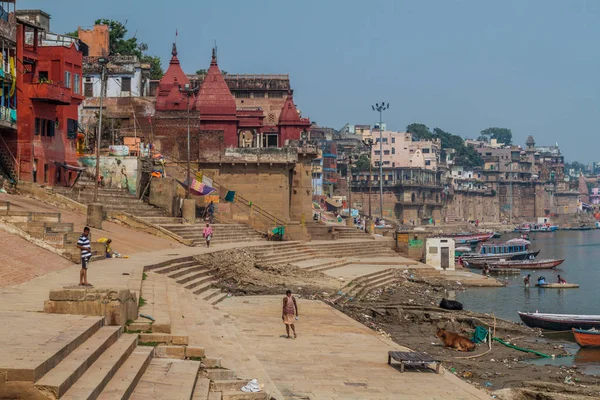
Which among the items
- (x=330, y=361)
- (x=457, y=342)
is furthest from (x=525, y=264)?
(x=330, y=361)

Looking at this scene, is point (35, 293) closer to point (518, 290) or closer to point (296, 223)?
point (296, 223)

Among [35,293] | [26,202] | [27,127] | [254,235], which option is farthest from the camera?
[254,235]

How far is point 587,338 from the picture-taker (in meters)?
23.7

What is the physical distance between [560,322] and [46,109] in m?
19.2

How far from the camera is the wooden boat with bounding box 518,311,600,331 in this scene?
25125 millimetres

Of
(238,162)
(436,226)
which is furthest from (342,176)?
(238,162)

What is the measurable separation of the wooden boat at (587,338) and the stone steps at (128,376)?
15679 millimetres

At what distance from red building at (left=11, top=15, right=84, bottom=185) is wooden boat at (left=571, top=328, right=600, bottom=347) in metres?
18.6

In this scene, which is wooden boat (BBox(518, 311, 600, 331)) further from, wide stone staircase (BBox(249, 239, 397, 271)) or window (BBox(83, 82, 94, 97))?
window (BBox(83, 82, 94, 97))

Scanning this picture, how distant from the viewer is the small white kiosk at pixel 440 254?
45750 millimetres

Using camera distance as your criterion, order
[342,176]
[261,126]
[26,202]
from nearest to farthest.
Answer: [26,202] < [261,126] < [342,176]

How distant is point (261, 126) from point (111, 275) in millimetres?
31547

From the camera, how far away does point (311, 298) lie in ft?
79.0

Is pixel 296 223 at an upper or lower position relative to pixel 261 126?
lower
